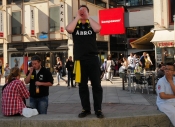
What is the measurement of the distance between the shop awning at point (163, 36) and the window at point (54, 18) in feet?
37.0

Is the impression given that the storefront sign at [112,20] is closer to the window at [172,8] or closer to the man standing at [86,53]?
the window at [172,8]

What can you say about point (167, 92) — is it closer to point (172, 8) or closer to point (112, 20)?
point (172, 8)

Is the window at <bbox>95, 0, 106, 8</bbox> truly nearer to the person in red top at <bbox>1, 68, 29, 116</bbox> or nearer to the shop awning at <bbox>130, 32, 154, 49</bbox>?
the shop awning at <bbox>130, 32, 154, 49</bbox>

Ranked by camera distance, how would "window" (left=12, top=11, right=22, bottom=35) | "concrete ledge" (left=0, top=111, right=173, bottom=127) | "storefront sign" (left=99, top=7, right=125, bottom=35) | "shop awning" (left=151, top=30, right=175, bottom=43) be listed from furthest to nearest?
"window" (left=12, top=11, right=22, bottom=35) < "storefront sign" (left=99, top=7, right=125, bottom=35) < "shop awning" (left=151, top=30, right=175, bottom=43) < "concrete ledge" (left=0, top=111, right=173, bottom=127)

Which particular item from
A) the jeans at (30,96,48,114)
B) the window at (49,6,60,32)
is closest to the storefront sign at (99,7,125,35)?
the window at (49,6,60,32)

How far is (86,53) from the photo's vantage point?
402 centimetres

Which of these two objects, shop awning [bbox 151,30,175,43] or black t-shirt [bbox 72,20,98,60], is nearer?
black t-shirt [bbox 72,20,98,60]

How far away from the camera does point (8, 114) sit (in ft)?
14.3

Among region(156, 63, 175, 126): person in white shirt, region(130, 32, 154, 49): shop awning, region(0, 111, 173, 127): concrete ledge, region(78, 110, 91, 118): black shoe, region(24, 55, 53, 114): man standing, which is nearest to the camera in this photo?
region(0, 111, 173, 127): concrete ledge

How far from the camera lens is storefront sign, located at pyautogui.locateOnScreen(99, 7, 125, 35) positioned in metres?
19.9

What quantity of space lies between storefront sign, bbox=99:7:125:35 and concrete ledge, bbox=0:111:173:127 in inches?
636

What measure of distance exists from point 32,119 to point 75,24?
171cm

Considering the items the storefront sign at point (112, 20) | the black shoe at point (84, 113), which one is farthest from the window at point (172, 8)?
the black shoe at point (84, 113)

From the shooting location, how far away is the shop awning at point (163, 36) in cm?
1492
